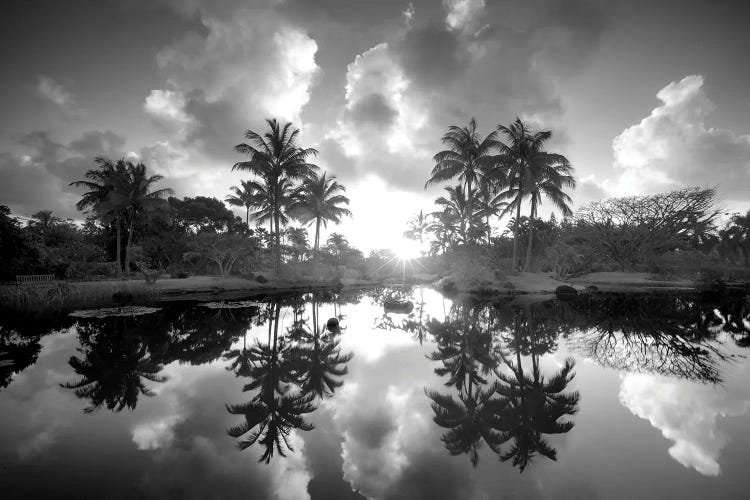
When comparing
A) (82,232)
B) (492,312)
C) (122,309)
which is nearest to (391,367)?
(492,312)

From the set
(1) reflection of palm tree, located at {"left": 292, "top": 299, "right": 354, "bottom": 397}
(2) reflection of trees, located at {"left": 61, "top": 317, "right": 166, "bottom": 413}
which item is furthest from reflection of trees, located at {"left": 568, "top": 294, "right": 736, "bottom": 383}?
(2) reflection of trees, located at {"left": 61, "top": 317, "right": 166, "bottom": 413}

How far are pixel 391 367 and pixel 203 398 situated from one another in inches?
149

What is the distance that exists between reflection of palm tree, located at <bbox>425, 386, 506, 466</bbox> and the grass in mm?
18936

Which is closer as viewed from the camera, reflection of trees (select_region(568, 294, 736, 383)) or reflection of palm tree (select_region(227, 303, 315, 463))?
reflection of palm tree (select_region(227, 303, 315, 463))

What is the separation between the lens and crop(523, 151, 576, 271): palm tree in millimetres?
28156

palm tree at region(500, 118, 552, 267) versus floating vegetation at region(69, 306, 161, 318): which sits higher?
palm tree at region(500, 118, 552, 267)

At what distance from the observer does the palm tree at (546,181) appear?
2816 cm

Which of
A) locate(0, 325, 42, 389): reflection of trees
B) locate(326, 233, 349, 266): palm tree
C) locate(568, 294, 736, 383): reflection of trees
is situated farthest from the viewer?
locate(326, 233, 349, 266): palm tree

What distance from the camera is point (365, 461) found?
12.1ft

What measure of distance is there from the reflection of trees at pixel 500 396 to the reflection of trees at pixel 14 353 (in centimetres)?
822

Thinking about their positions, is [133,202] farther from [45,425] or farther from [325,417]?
[325,417]

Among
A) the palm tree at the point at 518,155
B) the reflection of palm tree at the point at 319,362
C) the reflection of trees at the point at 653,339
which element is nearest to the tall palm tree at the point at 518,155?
the palm tree at the point at 518,155

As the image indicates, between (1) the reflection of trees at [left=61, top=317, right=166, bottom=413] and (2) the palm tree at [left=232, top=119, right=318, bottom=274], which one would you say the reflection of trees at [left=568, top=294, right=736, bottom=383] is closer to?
(1) the reflection of trees at [left=61, top=317, right=166, bottom=413]

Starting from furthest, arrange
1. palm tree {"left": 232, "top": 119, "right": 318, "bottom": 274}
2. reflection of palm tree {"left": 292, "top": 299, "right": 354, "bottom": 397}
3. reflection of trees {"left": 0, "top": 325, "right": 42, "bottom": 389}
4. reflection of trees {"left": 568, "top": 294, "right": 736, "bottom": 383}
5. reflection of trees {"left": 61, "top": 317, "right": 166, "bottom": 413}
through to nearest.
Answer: palm tree {"left": 232, "top": 119, "right": 318, "bottom": 274}
reflection of trees {"left": 568, "top": 294, "right": 736, "bottom": 383}
reflection of trees {"left": 0, "top": 325, "right": 42, "bottom": 389}
reflection of palm tree {"left": 292, "top": 299, "right": 354, "bottom": 397}
reflection of trees {"left": 61, "top": 317, "right": 166, "bottom": 413}
